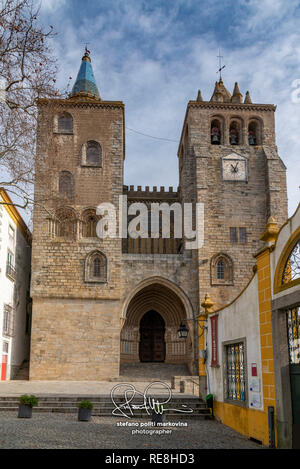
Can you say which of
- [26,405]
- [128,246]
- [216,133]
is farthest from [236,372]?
[216,133]

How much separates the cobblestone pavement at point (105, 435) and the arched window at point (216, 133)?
1705cm

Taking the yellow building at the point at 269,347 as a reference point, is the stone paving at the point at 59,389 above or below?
below

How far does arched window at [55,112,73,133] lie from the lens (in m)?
24.2

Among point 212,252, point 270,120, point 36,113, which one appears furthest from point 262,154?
point 36,113

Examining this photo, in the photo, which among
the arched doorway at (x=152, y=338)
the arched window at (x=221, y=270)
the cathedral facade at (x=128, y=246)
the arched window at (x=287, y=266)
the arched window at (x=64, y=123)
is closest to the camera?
the arched window at (x=287, y=266)

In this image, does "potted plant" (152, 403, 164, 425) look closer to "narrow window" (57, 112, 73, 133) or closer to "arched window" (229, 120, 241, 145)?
"narrow window" (57, 112, 73, 133)

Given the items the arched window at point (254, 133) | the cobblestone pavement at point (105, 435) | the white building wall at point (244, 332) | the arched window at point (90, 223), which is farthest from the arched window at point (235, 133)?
the cobblestone pavement at point (105, 435)

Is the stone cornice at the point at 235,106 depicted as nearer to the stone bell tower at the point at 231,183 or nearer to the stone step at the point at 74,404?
the stone bell tower at the point at 231,183

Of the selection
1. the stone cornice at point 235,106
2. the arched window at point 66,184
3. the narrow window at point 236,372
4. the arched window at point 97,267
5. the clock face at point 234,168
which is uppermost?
the stone cornice at point 235,106

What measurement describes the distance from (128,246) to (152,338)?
511 centimetres

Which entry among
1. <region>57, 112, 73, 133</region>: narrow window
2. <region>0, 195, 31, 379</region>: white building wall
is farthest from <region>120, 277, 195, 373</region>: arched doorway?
<region>57, 112, 73, 133</region>: narrow window

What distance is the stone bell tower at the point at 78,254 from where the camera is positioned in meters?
21.2

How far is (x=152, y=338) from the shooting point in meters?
26.1

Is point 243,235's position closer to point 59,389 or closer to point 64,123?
point 64,123
